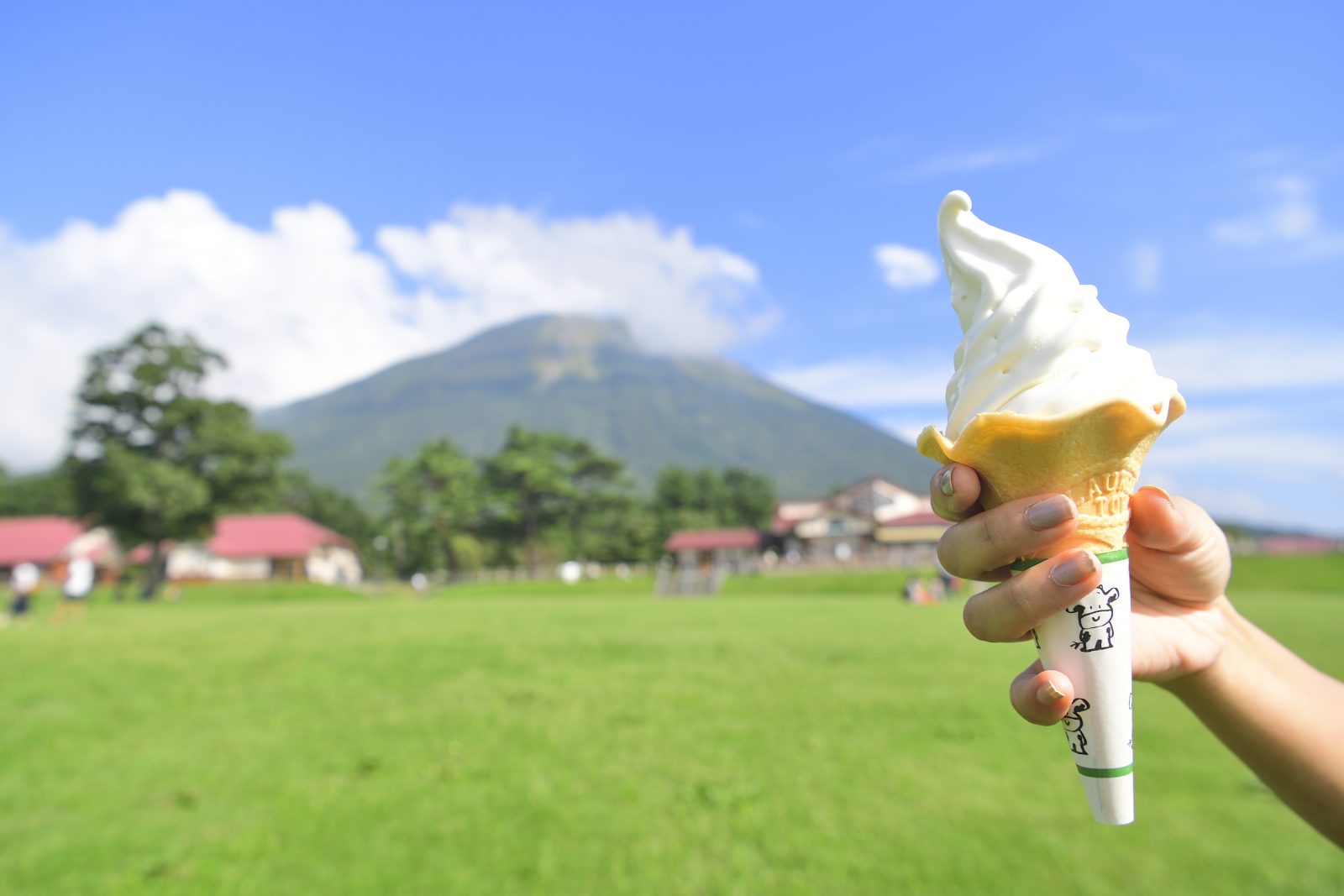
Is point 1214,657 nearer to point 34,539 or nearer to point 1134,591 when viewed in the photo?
point 1134,591

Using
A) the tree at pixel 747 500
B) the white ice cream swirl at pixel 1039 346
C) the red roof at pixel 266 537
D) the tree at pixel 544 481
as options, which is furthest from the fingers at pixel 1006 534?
the tree at pixel 747 500

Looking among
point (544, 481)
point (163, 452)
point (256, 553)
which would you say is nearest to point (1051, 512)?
point (163, 452)

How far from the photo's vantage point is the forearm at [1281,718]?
200 cm

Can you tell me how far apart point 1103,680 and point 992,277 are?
37.6 inches

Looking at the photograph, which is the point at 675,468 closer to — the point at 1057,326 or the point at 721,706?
the point at 721,706

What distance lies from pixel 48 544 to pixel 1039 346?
→ 82.0 meters

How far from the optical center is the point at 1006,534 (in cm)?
160

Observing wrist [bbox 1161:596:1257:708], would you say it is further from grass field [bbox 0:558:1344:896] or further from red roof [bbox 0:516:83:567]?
red roof [bbox 0:516:83:567]

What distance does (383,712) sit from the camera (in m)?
8.86

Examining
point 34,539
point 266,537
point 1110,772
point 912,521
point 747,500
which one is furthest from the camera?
point 747,500

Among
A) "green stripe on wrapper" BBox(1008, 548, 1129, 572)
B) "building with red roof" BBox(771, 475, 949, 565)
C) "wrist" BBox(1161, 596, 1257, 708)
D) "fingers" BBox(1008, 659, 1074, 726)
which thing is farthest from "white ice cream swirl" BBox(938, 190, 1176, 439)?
"building with red roof" BBox(771, 475, 949, 565)

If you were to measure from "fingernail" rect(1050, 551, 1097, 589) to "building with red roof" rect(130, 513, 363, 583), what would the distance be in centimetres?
7477

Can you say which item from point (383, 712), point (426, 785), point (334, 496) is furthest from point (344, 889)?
point (334, 496)

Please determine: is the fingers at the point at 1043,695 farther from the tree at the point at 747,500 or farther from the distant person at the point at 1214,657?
the tree at the point at 747,500
